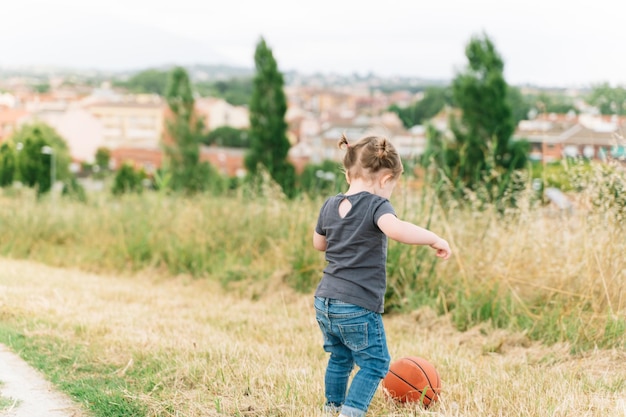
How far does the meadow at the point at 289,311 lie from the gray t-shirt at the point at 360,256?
0.60m

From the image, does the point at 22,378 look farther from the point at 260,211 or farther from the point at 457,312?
the point at 260,211

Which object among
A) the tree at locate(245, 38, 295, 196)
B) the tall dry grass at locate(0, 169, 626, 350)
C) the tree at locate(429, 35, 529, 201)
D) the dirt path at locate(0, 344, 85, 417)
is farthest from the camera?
the tree at locate(245, 38, 295, 196)

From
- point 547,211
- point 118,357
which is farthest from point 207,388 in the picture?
point 547,211

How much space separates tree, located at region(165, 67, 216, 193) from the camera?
4584 centimetres

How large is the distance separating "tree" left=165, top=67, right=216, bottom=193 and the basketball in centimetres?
4097

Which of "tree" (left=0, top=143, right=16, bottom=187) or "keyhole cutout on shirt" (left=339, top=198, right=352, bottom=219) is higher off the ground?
"keyhole cutout on shirt" (left=339, top=198, right=352, bottom=219)

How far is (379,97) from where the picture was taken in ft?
529

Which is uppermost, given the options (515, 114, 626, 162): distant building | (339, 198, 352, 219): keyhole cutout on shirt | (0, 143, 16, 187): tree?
(515, 114, 626, 162): distant building

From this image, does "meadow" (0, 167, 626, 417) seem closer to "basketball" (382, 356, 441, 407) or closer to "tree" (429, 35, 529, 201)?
"basketball" (382, 356, 441, 407)

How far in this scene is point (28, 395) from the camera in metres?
4.12

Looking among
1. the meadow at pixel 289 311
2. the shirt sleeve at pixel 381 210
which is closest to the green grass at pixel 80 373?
the meadow at pixel 289 311

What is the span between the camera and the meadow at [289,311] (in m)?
3.95

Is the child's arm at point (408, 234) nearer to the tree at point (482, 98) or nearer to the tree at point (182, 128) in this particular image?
the tree at point (482, 98)

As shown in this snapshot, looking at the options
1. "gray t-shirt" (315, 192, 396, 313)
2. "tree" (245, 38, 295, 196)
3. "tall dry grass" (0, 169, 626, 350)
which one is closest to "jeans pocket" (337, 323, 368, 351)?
"gray t-shirt" (315, 192, 396, 313)
